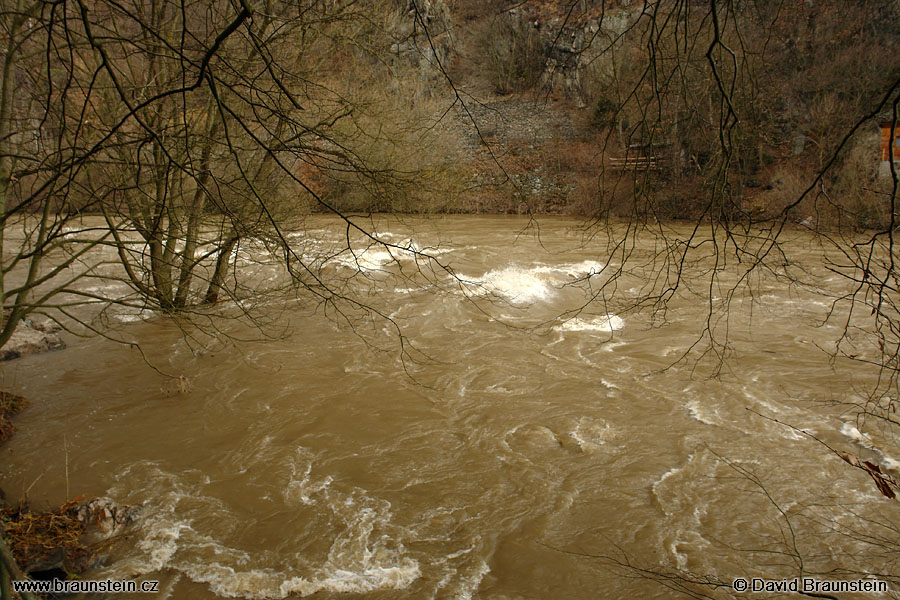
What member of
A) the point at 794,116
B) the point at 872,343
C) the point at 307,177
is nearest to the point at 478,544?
the point at 872,343

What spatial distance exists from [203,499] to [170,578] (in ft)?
3.15

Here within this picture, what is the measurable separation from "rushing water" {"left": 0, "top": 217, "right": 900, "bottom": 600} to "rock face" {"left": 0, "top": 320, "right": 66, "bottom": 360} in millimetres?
329

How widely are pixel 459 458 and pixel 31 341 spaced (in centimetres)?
628

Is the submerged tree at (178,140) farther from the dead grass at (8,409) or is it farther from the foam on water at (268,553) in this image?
the foam on water at (268,553)

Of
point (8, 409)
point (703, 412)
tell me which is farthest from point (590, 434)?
point (8, 409)

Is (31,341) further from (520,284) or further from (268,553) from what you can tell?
(520,284)

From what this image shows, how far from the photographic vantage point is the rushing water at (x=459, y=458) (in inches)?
157

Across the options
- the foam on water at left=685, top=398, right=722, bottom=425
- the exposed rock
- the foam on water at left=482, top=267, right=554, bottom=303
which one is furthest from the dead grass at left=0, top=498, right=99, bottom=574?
the foam on water at left=482, top=267, right=554, bottom=303

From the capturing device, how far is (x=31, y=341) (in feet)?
26.1

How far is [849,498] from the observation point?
465 centimetres

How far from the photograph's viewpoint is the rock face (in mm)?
7707

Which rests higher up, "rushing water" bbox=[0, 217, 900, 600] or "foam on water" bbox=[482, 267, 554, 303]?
"foam on water" bbox=[482, 267, 554, 303]

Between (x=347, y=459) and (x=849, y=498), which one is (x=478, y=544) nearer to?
(x=347, y=459)

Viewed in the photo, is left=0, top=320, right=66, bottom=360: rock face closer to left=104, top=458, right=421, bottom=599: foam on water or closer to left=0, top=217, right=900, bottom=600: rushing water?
left=0, top=217, right=900, bottom=600: rushing water
